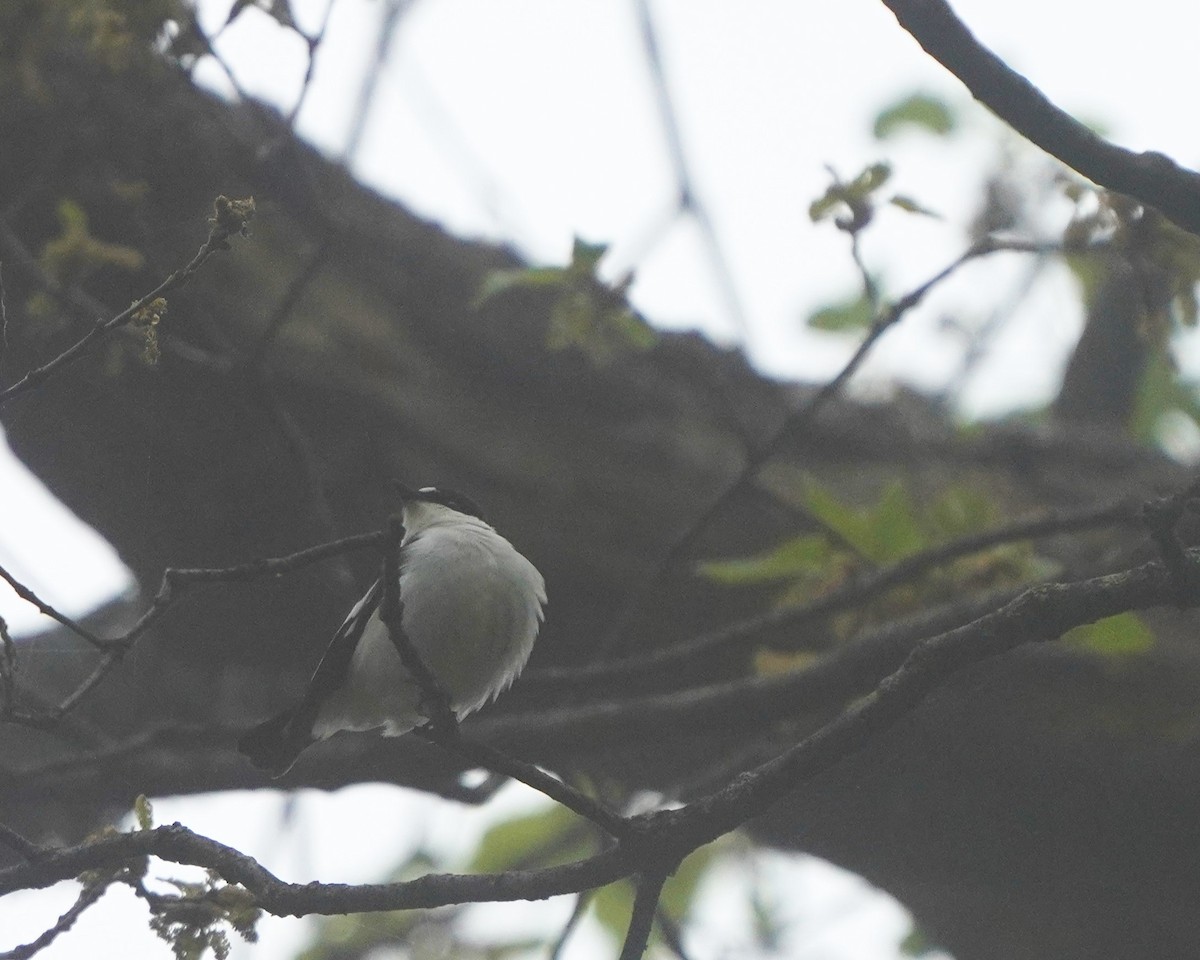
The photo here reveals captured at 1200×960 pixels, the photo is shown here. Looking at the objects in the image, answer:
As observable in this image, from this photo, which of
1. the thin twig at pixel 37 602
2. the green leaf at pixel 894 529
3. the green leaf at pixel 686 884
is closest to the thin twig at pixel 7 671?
the thin twig at pixel 37 602

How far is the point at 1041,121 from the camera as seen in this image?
225 centimetres

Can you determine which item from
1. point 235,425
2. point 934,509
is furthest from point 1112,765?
point 235,425

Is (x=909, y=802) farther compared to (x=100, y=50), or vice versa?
(x=909, y=802)

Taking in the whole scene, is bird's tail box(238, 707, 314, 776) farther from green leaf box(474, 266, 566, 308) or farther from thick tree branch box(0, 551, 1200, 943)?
green leaf box(474, 266, 566, 308)

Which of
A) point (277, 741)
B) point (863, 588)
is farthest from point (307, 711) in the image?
point (863, 588)

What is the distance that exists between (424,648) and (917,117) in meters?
3.54

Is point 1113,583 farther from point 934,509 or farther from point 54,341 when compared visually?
point 54,341

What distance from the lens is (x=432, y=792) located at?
4.32m

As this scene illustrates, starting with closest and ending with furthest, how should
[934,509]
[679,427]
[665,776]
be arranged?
[934,509] < [665,776] < [679,427]

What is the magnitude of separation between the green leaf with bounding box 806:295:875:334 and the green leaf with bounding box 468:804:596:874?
2.49 m

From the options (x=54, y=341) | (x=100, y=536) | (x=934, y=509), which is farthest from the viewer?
(x=934, y=509)

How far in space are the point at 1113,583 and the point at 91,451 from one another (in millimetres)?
2751

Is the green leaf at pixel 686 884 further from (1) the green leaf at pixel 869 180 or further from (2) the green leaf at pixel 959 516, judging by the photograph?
(1) the green leaf at pixel 869 180

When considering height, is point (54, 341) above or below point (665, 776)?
above
